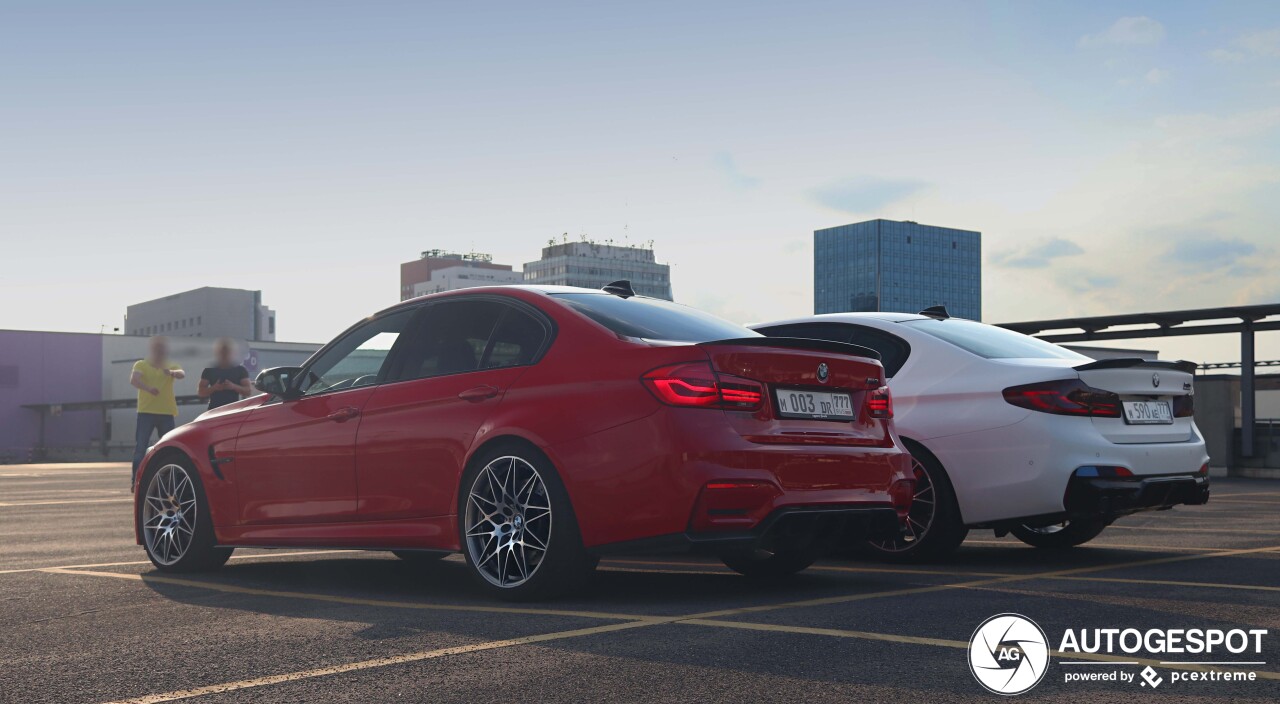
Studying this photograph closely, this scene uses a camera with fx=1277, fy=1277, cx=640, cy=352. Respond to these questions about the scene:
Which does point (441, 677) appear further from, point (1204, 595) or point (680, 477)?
point (1204, 595)

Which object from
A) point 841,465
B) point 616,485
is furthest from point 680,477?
point 841,465

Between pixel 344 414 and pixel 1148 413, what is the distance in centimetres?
452

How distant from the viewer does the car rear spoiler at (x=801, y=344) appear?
5.62 meters

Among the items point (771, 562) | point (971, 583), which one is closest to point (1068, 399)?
point (971, 583)

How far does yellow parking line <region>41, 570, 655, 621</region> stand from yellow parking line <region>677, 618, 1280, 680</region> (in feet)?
1.14

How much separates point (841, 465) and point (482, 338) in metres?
1.88

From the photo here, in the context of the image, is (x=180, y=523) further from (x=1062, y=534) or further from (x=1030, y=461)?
(x=1062, y=534)

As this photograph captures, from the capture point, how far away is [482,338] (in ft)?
20.9

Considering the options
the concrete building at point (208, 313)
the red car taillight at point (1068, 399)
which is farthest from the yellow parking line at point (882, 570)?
the concrete building at point (208, 313)

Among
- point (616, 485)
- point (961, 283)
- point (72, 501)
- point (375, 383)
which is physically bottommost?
point (72, 501)

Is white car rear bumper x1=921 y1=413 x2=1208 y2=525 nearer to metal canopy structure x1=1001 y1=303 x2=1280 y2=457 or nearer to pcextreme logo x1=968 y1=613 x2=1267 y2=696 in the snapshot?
pcextreme logo x1=968 y1=613 x2=1267 y2=696

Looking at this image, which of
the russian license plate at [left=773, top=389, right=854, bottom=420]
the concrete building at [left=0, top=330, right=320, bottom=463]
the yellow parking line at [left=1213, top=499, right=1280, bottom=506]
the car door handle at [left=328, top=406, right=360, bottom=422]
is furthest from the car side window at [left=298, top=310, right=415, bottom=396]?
the concrete building at [left=0, top=330, right=320, bottom=463]

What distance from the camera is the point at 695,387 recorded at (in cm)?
545

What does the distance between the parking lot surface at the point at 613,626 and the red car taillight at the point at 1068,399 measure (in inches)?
34.1
